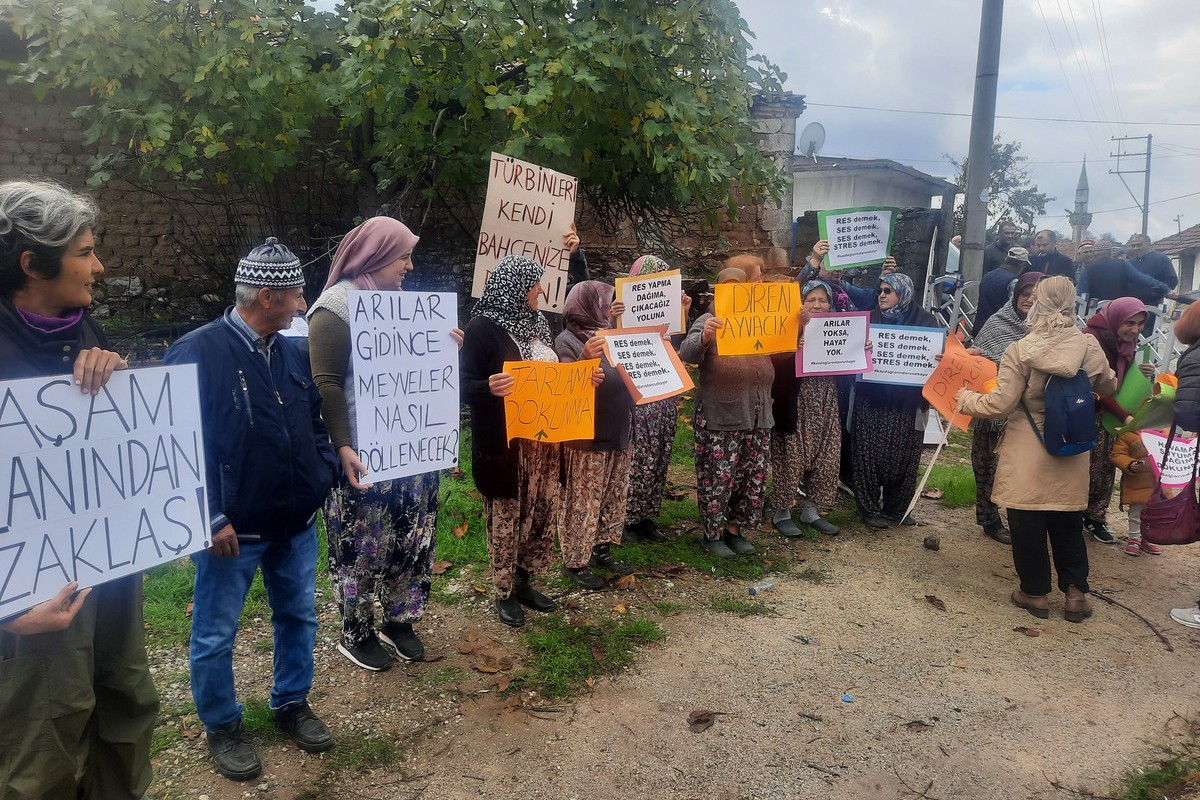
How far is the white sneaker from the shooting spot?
4418 millimetres

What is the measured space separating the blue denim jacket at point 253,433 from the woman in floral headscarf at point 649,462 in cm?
258

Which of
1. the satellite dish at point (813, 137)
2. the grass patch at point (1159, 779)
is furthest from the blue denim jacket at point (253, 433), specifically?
the satellite dish at point (813, 137)

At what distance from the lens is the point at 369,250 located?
10.6 ft

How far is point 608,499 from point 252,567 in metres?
2.37

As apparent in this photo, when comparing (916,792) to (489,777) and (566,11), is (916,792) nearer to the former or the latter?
(489,777)

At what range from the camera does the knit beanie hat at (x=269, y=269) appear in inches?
103

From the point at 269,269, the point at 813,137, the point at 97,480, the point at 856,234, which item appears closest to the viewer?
the point at 97,480

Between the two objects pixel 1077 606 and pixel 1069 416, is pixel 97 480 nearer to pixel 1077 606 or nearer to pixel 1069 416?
pixel 1069 416

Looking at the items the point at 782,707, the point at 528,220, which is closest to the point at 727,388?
the point at 528,220

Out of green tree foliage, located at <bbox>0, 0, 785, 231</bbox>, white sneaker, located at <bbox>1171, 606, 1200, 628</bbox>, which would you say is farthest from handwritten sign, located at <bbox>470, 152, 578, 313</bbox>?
white sneaker, located at <bbox>1171, 606, 1200, 628</bbox>

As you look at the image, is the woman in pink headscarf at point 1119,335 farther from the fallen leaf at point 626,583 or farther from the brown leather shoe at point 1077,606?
the fallen leaf at point 626,583

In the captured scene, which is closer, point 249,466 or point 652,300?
point 249,466

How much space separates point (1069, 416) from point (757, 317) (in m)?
1.84

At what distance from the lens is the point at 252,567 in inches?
110
